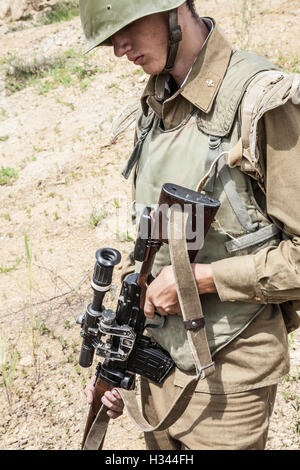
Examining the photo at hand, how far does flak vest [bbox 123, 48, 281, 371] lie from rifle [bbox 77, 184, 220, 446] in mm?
80

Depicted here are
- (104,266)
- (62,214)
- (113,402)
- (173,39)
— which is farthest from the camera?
(62,214)

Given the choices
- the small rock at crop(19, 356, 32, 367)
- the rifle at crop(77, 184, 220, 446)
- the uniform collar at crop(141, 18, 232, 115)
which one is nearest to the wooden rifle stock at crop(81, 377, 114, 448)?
the rifle at crop(77, 184, 220, 446)

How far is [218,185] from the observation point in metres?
1.98

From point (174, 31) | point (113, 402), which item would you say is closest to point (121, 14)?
point (174, 31)

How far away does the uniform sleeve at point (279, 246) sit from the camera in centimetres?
176

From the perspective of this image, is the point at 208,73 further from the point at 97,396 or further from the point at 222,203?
the point at 97,396

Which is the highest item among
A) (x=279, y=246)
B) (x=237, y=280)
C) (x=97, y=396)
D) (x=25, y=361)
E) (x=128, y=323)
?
(x=279, y=246)

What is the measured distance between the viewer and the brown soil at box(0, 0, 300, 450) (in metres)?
3.72

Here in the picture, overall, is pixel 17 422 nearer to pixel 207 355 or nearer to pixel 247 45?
pixel 207 355

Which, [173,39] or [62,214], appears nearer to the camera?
[173,39]

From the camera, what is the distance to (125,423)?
3.66 metres

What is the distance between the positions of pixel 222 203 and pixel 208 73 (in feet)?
1.59

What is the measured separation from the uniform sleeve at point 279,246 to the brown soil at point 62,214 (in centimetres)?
187

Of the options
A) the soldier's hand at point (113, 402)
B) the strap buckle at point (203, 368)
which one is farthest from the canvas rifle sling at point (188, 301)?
the soldier's hand at point (113, 402)
